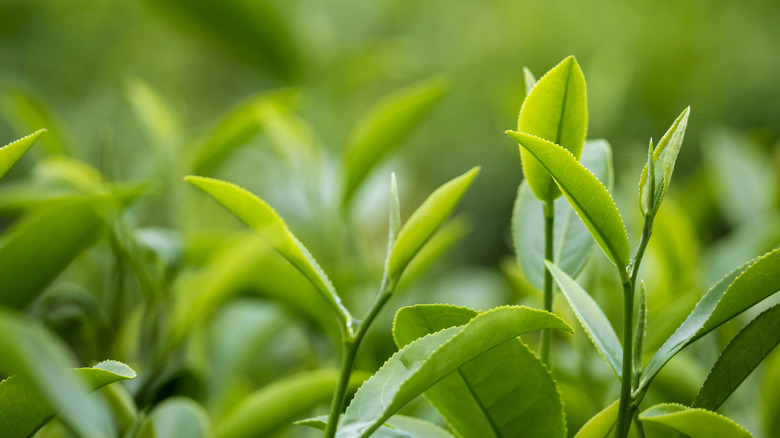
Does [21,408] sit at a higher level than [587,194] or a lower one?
lower

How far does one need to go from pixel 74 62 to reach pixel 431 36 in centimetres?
191

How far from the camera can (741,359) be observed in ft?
1.07

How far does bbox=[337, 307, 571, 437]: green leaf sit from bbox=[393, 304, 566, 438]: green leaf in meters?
0.02

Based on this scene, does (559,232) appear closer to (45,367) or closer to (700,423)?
(700,423)

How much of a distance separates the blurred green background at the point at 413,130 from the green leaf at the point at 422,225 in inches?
9.1

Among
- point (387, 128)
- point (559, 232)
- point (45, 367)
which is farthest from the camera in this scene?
point (387, 128)

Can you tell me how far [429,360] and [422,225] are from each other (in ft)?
0.24

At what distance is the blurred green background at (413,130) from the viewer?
0.67 m

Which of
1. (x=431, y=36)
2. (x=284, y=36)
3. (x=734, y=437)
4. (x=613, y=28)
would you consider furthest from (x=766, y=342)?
(x=431, y=36)

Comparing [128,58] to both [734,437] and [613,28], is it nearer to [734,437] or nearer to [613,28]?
[613,28]

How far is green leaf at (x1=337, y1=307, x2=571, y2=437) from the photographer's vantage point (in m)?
0.28

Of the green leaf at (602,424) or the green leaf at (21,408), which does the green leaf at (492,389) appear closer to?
the green leaf at (602,424)

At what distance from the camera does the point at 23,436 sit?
0.32 m

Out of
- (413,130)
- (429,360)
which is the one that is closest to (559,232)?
(429,360)
